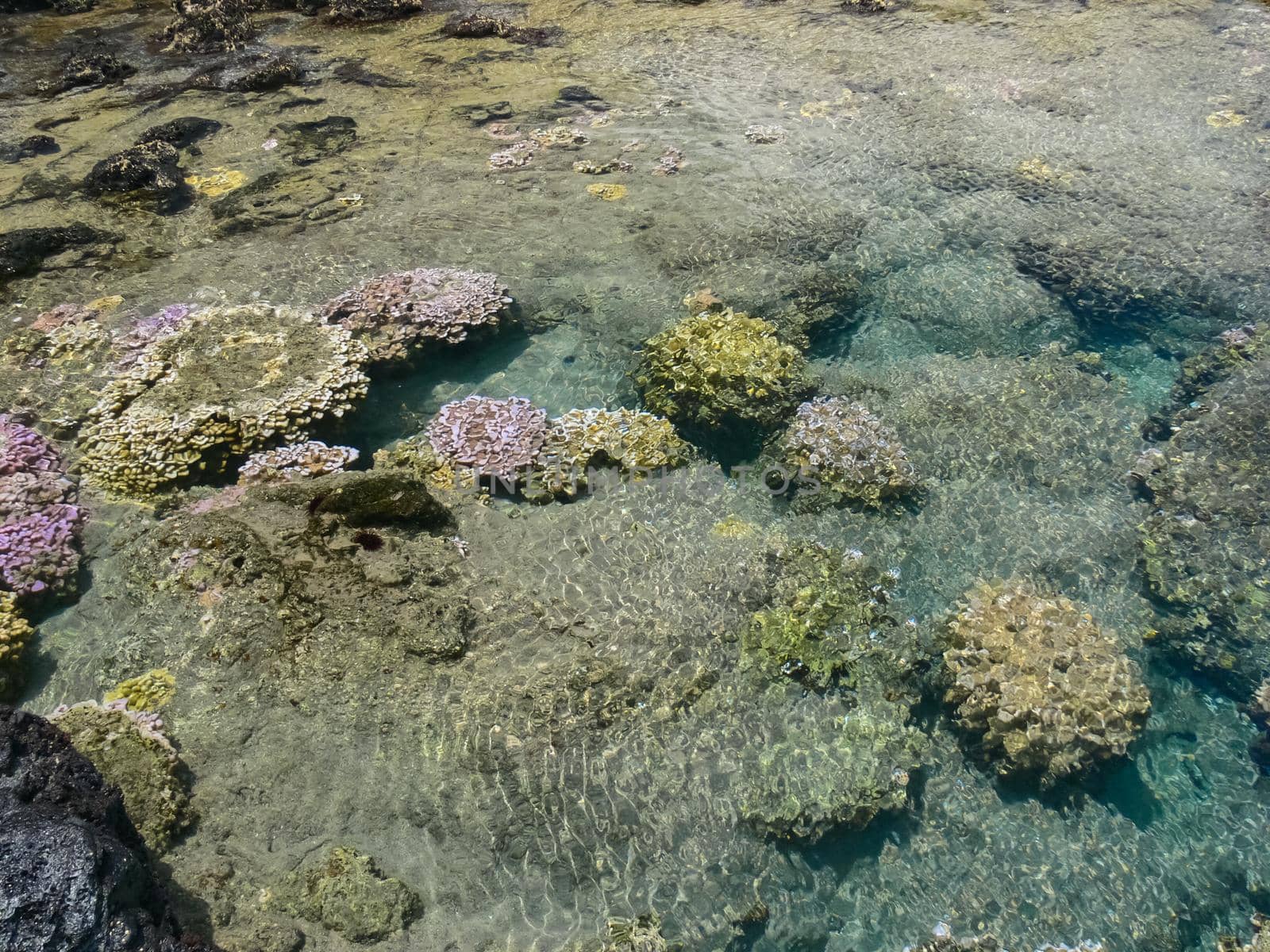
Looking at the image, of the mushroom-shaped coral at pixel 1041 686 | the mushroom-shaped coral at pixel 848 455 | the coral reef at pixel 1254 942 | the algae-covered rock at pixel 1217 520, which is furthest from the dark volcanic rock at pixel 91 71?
the coral reef at pixel 1254 942

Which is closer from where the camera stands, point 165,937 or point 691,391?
point 165,937

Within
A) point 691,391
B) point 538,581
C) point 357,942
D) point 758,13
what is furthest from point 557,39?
point 357,942

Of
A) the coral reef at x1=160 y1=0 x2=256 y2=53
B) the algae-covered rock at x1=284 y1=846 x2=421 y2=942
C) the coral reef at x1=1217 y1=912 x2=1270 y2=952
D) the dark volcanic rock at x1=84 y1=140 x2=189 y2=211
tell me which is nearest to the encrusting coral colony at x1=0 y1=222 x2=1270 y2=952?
the algae-covered rock at x1=284 y1=846 x2=421 y2=942

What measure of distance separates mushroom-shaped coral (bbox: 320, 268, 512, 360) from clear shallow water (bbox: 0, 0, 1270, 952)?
0.43 metres

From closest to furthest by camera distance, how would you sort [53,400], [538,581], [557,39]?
[538,581] → [53,400] → [557,39]

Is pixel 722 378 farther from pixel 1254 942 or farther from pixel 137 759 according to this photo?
pixel 1254 942

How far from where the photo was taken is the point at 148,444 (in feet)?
23.9

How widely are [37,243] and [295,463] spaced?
5.65m

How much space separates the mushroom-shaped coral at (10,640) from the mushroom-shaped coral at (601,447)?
4.25 m

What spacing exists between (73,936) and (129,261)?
8888 mm

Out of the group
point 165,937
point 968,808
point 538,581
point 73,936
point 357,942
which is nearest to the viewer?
point 73,936

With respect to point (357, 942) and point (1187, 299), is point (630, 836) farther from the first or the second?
point (1187, 299)

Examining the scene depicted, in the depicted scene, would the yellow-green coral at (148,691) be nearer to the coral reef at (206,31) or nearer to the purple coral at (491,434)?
the purple coral at (491,434)

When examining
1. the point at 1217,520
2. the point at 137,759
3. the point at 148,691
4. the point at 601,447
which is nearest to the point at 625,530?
the point at 601,447
